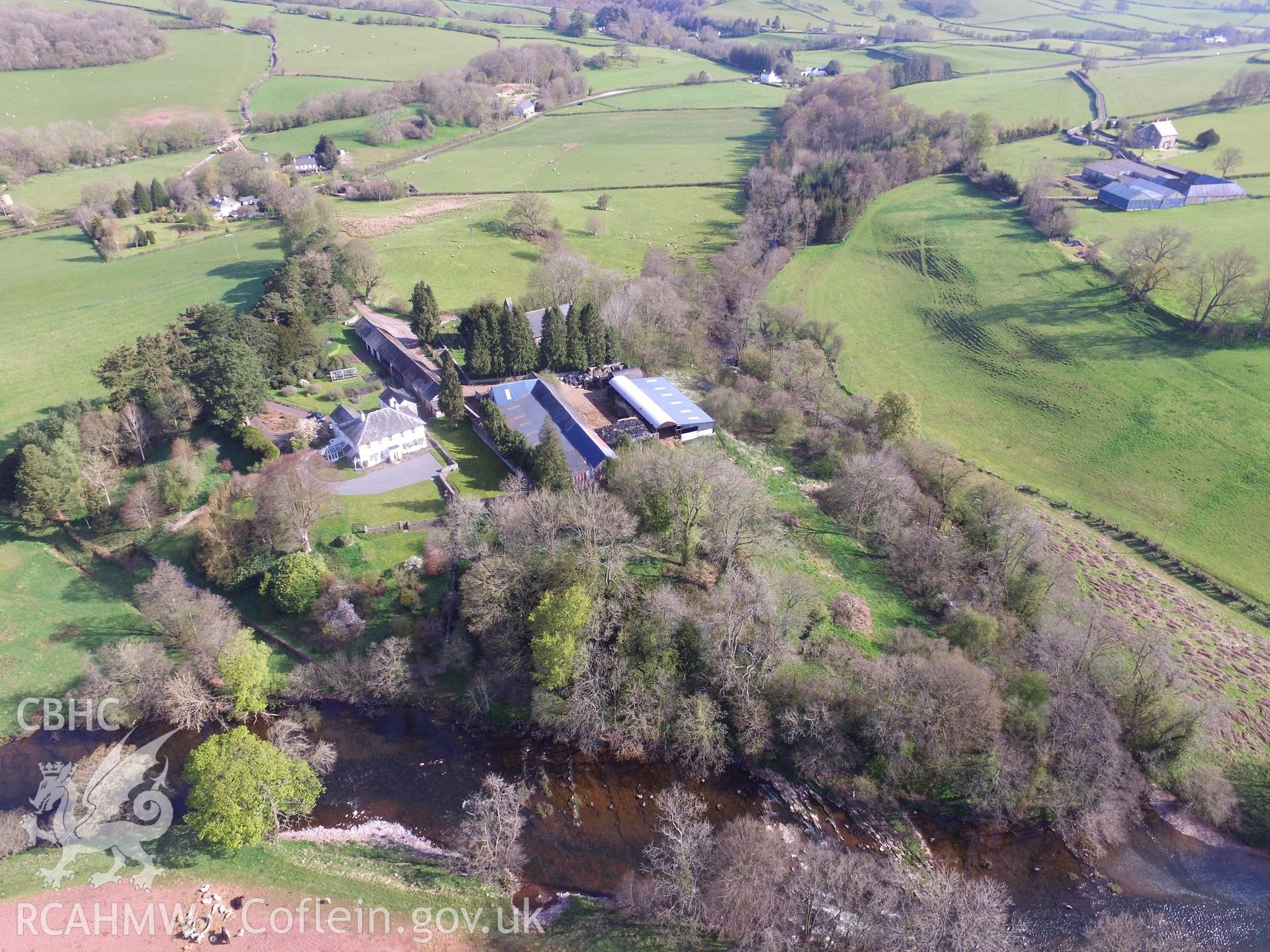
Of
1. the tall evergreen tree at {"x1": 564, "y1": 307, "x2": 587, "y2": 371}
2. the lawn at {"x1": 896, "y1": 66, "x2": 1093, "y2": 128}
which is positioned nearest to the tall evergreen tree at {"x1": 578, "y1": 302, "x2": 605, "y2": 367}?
the tall evergreen tree at {"x1": 564, "y1": 307, "x2": 587, "y2": 371}

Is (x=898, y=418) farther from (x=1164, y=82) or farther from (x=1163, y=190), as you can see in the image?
(x=1164, y=82)

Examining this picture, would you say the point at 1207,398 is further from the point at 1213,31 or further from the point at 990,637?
the point at 1213,31

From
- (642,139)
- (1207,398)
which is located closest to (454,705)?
(1207,398)

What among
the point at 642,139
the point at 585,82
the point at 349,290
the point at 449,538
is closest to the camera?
the point at 449,538

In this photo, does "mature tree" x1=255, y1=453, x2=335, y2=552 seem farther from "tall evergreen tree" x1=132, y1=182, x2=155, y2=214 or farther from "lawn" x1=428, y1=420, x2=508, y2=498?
"tall evergreen tree" x1=132, y1=182, x2=155, y2=214

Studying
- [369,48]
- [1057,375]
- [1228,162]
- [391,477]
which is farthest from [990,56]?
[391,477]

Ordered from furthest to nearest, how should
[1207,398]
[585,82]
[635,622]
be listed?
[585,82] → [1207,398] → [635,622]
